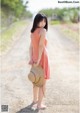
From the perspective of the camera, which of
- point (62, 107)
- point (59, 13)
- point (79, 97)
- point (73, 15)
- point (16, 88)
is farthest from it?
point (59, 13)

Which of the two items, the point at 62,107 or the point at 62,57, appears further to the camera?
the point at 62,57

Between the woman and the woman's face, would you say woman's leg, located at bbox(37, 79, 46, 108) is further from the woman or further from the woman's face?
the woman's face

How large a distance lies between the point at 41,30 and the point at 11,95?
1775mm

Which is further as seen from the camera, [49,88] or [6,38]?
[6,38]

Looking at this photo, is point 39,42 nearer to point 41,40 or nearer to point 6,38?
point 41,40

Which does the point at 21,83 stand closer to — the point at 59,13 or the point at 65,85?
the point at 65,85

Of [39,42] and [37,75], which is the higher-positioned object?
[39,42]

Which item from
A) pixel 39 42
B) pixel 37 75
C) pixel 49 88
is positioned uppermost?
pixel 39 42

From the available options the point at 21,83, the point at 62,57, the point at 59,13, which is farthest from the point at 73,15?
the point at 21,83

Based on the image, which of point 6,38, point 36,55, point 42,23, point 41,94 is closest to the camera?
point 42,23

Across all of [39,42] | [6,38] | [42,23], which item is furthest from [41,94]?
[6,38]

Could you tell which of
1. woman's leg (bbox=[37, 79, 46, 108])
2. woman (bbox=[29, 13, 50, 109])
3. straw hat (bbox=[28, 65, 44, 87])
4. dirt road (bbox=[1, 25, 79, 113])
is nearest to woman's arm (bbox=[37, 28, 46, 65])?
woman (bbox=[29, 13, 50, 109])

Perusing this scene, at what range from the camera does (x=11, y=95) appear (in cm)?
717

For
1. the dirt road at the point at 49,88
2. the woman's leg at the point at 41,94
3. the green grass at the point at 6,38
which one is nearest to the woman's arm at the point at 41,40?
the woman's leg at the point at 41,94
